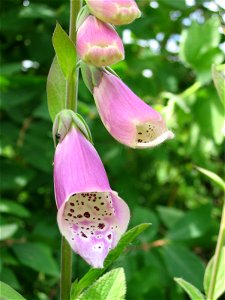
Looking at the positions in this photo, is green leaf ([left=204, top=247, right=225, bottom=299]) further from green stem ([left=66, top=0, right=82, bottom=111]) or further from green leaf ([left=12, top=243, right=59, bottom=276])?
green leaf ([left=12, top=243, right=59, bottom=276])

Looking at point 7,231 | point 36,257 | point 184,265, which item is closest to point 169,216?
point 184,265

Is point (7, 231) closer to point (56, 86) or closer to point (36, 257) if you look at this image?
point (36, 257)

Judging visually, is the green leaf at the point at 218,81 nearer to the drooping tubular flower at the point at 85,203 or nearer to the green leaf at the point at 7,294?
the drooping tubular flower at the point at 85,203

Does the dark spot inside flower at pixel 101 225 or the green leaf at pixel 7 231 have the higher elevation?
the dark spot inside flower at pixel 101 225

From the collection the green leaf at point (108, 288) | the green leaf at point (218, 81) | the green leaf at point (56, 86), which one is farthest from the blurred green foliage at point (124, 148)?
the green leaf at point (108, 288)

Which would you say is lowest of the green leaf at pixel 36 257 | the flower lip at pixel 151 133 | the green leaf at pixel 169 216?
the green leaf at pixel 169 216

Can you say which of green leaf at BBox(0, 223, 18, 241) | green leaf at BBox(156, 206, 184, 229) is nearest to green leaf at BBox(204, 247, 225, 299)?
green leaf at BBox(0, 223, 18, 241)

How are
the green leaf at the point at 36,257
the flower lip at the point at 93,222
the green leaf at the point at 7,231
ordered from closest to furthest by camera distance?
the flower lip at the point at 93,222
the green leaf at the point at 7,231
the green leaf at the point at 36,257
